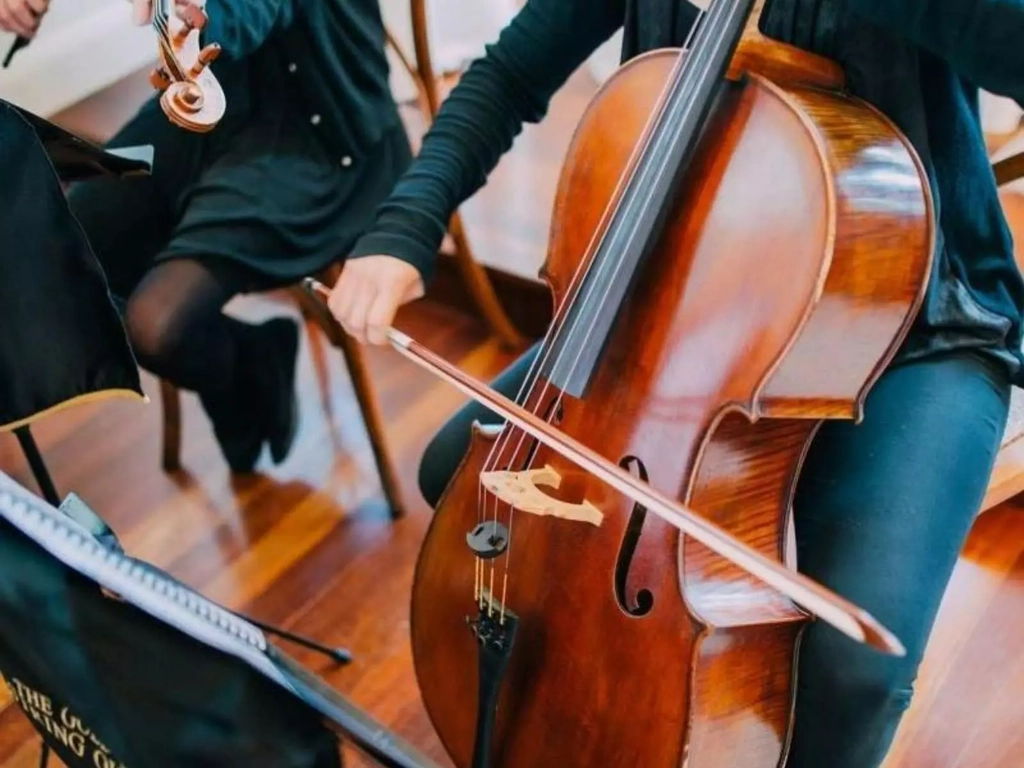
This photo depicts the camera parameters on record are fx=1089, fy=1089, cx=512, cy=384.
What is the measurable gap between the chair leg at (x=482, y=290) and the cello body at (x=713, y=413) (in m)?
0.75

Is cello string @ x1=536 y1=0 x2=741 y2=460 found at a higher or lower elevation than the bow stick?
higher

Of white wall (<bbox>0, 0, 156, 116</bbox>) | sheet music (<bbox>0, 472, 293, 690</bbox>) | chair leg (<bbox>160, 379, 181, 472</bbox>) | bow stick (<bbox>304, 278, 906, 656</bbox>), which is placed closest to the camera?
bow stick (<bbox>304, 278, 906, 656</bbox>)

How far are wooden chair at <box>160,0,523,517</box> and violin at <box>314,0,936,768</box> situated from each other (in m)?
0.58

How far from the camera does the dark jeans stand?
2.64ft

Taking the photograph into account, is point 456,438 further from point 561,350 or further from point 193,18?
point 193,18

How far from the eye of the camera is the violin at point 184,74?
2.86 feet

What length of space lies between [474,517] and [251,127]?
2.12ft

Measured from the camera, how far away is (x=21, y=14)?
3.52 ft

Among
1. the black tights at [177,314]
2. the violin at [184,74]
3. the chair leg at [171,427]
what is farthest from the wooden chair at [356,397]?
the violin at [184,74]

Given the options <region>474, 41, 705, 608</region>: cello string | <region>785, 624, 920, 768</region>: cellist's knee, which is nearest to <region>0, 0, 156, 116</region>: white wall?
<region>474, 41, 705, 608</region>: cello string

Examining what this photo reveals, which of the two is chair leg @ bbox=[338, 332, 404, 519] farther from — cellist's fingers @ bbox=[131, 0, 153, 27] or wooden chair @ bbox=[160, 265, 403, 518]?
cellist's fingers @ bbox=[131, 0, 153, 27]

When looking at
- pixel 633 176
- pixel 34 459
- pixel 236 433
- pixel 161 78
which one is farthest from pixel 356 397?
pixel 633 176

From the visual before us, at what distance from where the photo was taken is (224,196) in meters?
1.26

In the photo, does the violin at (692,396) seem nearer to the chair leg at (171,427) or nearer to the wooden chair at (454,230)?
the wooden chair at (454,230)
